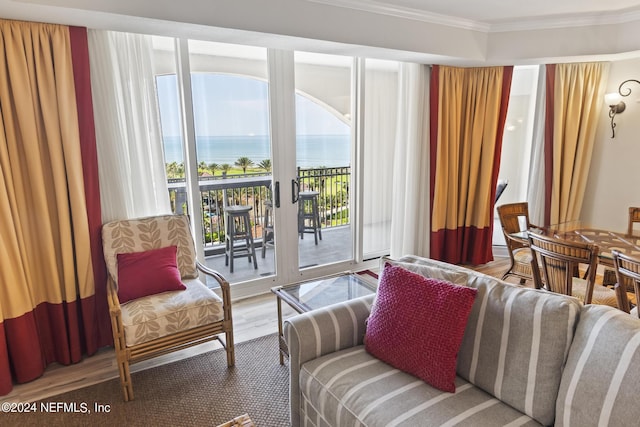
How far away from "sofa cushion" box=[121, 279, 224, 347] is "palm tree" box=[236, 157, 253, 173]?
4.04 feet

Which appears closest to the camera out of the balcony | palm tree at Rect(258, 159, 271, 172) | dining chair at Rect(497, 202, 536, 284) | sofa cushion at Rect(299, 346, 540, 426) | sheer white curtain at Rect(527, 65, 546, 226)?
sofa cushion at Rect(299, 346, 540, 426)

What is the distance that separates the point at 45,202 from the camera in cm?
234

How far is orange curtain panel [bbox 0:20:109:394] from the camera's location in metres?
2.21


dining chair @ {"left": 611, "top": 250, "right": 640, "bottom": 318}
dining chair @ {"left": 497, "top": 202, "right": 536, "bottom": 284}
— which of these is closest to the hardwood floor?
dining chair @ {"left": 497, "top": 202, "right": 536, "bottom": 284}

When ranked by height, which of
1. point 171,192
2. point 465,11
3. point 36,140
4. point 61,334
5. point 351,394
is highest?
point 465,11

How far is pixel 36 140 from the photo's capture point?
2.28 meters

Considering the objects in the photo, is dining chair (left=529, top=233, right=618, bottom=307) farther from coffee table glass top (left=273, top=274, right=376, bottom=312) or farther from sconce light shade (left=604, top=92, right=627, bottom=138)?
sconce light shade (left=604, top=92, right=627, bottom=138)

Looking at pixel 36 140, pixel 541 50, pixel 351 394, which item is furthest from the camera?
pixel 541 50

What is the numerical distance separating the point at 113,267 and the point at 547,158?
4.25 m

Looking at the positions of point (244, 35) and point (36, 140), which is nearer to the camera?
point (36, 140)

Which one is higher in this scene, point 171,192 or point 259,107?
point 259,107

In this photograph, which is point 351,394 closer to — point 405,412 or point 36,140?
point 405,412

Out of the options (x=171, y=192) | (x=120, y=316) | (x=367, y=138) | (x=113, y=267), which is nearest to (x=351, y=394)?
(x=120, y=316)

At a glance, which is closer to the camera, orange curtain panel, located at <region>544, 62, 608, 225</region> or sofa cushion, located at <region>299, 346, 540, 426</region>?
sofa cushion, located at <region>299, 346, 540, 426</region>
